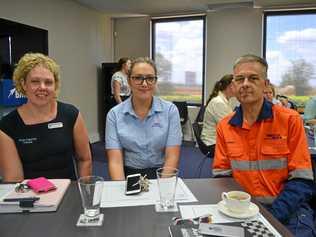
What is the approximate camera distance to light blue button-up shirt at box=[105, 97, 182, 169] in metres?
1.97

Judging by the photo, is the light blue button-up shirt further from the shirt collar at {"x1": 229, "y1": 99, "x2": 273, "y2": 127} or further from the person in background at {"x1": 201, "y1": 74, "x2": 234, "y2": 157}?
the person in background at {"x1": 201, "y1": 74, "x2": 234, "y2": 157}

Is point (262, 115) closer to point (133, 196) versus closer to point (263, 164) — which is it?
point (263, 164)

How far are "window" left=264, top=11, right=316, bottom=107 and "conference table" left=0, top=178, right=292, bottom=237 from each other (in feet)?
17.3

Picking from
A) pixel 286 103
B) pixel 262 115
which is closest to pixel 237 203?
pixel 262 115

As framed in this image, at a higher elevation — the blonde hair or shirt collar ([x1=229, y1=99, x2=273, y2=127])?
the blonde hair

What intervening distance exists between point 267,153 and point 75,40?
4.76 m

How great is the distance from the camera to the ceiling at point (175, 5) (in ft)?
17.7

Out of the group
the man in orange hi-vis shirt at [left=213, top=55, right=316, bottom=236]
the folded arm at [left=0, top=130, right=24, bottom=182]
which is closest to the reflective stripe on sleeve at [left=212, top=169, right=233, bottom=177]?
the man in orange hi-vis shirt at [left=213, top=55, right=316, bottom=236]

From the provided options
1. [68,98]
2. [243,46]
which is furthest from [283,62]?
[68,98]

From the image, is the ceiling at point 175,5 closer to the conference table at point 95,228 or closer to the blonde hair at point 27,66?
the blonde hair at point 27,66

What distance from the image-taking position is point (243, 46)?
19.7 ft

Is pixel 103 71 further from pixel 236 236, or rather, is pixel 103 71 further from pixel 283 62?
pixel 236 236

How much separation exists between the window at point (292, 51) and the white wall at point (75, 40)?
10.3 ft

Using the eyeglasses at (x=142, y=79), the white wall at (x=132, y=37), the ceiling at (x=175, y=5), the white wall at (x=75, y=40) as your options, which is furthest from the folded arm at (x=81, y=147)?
the white wall at (x=132, y=37)
